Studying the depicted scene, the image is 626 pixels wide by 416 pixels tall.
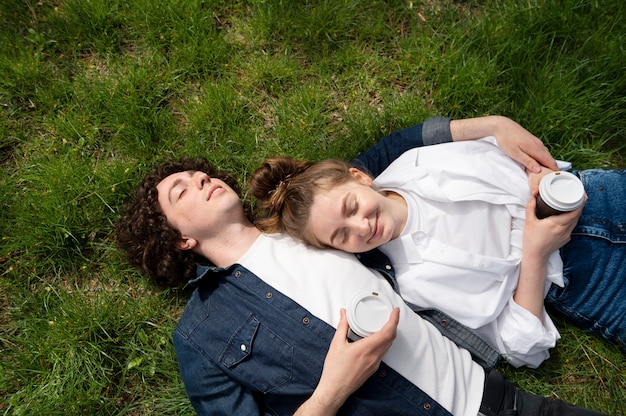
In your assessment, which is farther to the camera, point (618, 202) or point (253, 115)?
point (253, 115)

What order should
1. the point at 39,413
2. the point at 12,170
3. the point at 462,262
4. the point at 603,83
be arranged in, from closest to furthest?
the point at 462,262 → the point at 39,413 → the point at 603,83 → the point at 12,170

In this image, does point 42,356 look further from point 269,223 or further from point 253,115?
point 253,115

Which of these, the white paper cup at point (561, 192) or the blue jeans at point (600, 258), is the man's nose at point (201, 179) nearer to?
the white paper cup at point (561, 192)

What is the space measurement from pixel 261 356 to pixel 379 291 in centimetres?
75

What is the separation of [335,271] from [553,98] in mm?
2103

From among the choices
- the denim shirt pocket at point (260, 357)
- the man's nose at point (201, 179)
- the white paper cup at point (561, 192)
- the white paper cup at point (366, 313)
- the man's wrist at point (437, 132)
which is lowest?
the denim shirt pocket at point (260, 357)

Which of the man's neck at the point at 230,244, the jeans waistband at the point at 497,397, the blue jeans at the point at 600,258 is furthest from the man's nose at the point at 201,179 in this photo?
the blue jeans at the point at 600,258

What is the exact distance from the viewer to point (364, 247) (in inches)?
108

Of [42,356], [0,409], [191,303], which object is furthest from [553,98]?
[0,409]

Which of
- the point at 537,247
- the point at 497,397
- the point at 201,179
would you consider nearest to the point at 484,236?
the point at 537,247

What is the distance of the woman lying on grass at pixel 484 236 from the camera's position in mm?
2668

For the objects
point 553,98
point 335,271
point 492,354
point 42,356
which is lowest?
point 42,356

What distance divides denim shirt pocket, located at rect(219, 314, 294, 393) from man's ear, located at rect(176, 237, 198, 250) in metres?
0.65

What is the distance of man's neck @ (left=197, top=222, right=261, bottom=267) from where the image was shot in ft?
9.51
